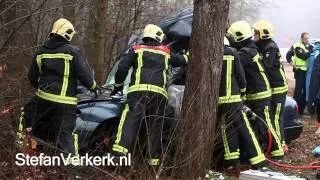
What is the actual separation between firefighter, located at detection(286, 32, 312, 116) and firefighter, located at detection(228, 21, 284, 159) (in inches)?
206

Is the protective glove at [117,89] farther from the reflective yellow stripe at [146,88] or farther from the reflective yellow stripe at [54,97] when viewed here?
the reflective yellow stripe at [54,97]

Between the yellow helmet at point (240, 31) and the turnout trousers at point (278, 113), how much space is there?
1030 mm

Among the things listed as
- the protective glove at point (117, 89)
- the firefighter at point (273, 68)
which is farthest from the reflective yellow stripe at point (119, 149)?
the firefighter at point (273, 68)

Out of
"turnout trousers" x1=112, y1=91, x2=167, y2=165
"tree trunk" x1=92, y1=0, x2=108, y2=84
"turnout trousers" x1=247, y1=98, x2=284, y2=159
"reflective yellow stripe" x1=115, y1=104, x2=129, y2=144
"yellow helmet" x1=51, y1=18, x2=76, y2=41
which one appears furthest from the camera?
"tree trunk" x1=92, y1=0, x2=108, y2=84

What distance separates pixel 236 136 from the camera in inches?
271

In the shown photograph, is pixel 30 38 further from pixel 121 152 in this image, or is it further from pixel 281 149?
pixel 281 149

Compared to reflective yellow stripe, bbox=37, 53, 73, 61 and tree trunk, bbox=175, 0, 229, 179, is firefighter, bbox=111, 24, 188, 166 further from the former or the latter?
reflective yellow stripe, bbox=37, 53, 73, 61

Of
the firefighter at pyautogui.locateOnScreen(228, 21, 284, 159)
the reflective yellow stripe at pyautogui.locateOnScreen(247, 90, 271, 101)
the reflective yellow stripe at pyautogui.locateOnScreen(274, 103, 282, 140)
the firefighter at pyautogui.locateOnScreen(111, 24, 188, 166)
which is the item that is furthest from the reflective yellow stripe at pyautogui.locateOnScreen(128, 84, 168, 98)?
the reflective yellow stripe at pyautogui.locateOnScreen(274, 103, 282, 140)

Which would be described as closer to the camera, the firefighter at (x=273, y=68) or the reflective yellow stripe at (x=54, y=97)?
the reflective yellow stripe at (x=54, y=97)

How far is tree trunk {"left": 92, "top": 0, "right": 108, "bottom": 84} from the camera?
10344 mm

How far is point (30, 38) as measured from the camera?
780cm

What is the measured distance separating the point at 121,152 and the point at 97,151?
284mm

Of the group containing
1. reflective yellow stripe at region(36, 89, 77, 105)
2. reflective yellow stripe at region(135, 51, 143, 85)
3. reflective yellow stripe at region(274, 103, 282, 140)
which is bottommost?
reflective yellow stripe at region(274, 103, 282, 140)

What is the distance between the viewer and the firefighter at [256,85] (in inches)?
288
